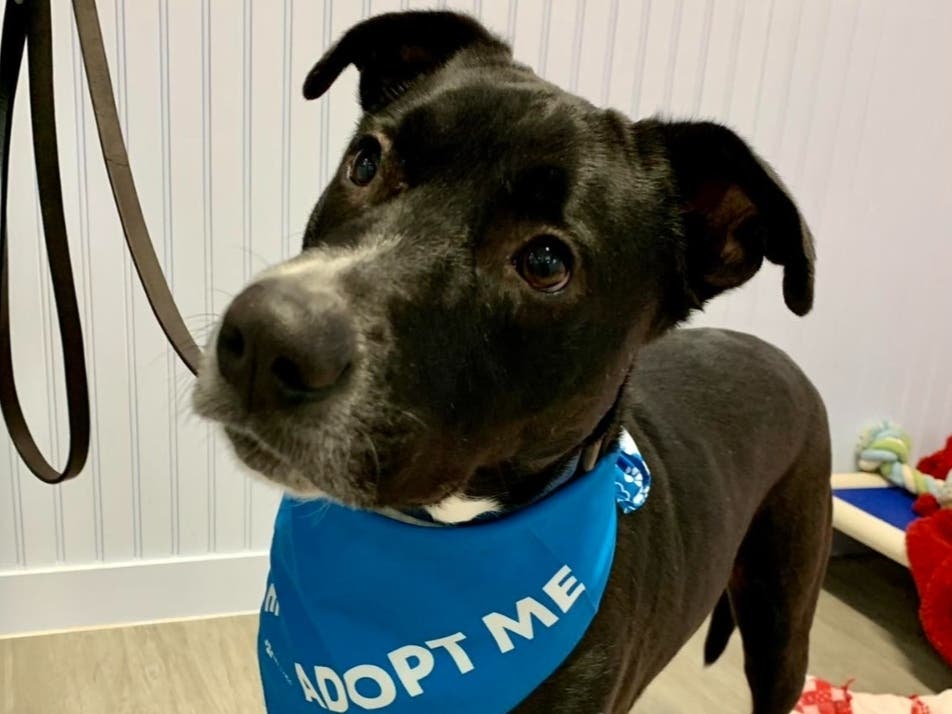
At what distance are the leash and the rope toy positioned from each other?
97.8 inches

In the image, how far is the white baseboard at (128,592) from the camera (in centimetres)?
248

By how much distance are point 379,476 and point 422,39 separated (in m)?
0.75

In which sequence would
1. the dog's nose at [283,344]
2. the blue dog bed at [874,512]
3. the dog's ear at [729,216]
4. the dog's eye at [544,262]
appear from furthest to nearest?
the blue dog bed at [874,512], the dog's ear at [729,216], the dog's eye at [544,262], the dog's nose at [283,344]

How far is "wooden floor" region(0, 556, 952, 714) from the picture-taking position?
91.0 inches

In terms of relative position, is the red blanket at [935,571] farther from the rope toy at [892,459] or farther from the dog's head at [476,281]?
the dog's head at [476,281]

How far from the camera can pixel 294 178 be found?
2430 mm

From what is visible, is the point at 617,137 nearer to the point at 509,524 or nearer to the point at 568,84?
the point at 509,524

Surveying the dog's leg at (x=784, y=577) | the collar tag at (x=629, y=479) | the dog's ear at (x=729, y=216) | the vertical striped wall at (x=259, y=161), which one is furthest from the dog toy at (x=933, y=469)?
the dog's ear at (x=729, y=216)

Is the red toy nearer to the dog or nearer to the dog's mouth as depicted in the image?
the dog

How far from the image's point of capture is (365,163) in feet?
4.33

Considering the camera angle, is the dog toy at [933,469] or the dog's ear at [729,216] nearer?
the dog's ear at [729,216]

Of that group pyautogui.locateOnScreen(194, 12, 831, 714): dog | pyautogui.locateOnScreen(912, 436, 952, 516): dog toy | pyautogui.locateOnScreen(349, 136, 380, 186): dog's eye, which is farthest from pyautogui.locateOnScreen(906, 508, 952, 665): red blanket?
pyautogui.locateOnScreen(349, 136, 380, 186): dog's eye

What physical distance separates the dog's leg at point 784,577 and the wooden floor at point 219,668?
1.30ft

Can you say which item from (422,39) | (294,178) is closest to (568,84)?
(294,178)
